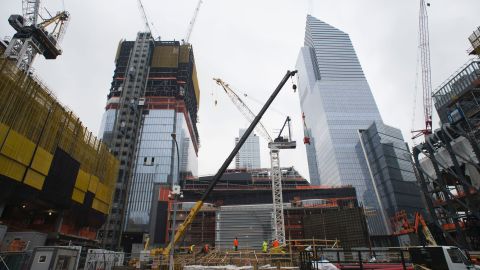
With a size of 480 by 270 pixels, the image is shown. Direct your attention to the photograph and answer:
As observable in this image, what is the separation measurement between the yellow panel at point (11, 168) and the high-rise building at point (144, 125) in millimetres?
47280

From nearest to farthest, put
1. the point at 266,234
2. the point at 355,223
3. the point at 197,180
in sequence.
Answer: the point at 355,223 → the point at 266,234 → the point at 197,180

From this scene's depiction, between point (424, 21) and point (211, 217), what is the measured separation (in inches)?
3345

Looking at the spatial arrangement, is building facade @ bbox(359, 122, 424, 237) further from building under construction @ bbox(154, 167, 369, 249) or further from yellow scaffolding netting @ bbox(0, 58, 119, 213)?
yellow scaffolding netting @ bbox(0, 58, 119, 213)

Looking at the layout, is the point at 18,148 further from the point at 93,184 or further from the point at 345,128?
the point at 345,128

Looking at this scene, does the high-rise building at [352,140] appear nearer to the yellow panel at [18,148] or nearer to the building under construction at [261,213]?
the building under construction at [261,213]

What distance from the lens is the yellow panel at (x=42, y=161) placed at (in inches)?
1182

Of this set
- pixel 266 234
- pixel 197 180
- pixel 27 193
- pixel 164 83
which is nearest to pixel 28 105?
pixel 27 193

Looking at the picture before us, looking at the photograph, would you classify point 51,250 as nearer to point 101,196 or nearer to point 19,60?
point 101,196

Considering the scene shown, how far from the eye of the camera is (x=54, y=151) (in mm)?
33688

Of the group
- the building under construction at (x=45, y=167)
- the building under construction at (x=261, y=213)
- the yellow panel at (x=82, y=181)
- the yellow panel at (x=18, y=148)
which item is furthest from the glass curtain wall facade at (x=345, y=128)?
the yellow panel at (x=18, y=148)

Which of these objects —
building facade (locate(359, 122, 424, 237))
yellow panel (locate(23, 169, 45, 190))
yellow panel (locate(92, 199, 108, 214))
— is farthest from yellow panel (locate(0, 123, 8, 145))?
building facade (locate(359, 122, 424, 237))

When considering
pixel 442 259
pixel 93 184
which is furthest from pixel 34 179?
pixel 442 259

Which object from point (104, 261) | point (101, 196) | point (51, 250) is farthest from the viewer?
point (101, 196)

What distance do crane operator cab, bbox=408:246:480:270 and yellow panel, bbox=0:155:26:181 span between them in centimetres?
3312
